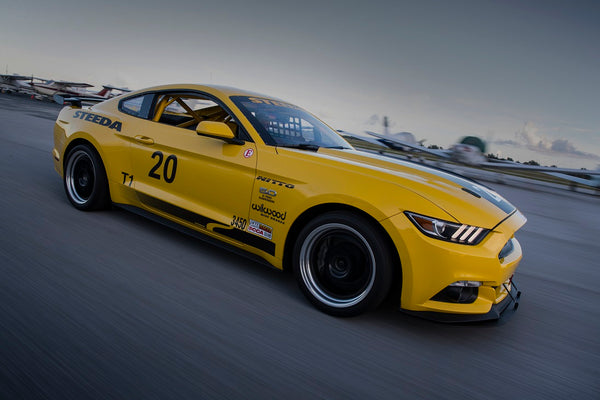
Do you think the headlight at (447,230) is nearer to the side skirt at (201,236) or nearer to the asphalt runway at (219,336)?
the asphalt runway at (219,336)

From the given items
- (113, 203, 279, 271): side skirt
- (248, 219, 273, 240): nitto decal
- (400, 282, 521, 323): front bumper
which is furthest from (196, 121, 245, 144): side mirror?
(400, 282, 521, 323): front bumper

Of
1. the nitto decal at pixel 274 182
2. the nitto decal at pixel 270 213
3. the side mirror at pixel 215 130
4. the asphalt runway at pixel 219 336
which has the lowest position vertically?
the asphalt runway at pixel 219 336

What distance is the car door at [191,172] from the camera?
295cm

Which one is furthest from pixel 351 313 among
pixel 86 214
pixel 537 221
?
pixel 537 221

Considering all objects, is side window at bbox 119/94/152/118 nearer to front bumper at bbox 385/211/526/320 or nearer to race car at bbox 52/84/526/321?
race car at bbox 52/84/526/321

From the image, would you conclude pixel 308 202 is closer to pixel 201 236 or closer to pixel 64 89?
pixel 201 236

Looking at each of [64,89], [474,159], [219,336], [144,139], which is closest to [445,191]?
[219,336]

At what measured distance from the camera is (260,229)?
2.83 metres

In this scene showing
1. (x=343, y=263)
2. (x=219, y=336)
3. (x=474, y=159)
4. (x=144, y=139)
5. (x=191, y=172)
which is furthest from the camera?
(x=474, y=159)

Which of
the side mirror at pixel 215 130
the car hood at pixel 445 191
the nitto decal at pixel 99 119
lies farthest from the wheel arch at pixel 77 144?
the car hood at pixel 445 191

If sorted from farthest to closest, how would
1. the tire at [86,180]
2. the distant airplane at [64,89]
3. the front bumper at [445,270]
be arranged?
the distant airplane at [64,89]
the tire at [86,180]
the front bumper at [445,270]

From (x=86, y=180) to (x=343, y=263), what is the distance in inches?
116

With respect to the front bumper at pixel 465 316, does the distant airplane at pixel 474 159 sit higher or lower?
higher

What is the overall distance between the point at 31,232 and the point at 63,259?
27.5 inches
